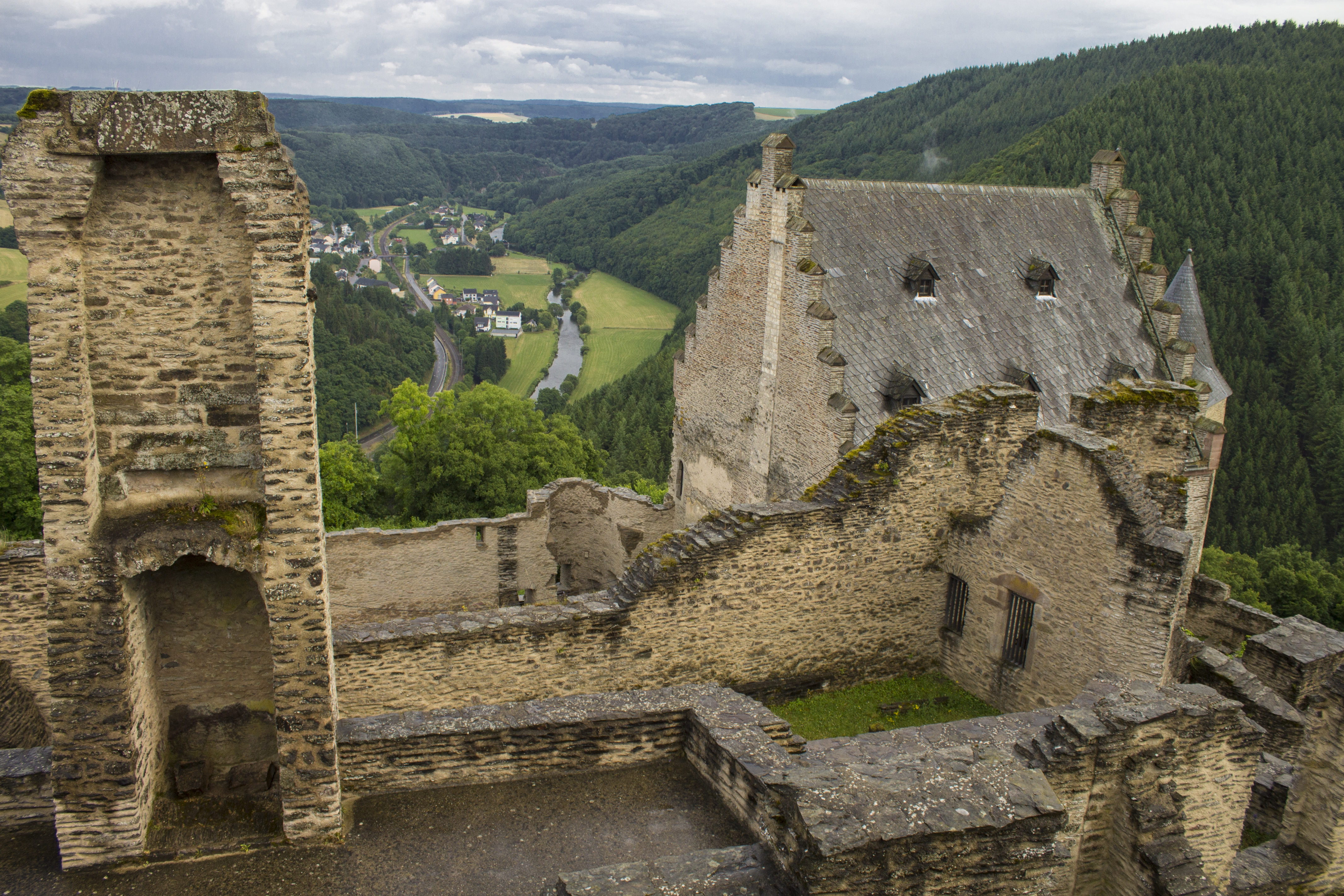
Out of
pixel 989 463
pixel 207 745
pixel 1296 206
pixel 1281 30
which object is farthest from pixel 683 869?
pixel 1281 30

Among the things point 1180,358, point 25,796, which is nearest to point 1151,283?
point 1180,358

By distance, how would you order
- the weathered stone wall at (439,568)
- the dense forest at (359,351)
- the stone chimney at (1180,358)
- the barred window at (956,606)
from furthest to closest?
the dense forest at (359,351)
the stone chimney at (1180,358)
the weathered stone wall at (439,568)
the barred window at (956,606)

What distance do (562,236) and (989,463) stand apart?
165416 millimetres

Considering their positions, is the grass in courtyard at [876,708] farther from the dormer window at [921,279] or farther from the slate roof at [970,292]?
the dormer window at [921,279]

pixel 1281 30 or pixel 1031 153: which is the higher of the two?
pixel 1281 30

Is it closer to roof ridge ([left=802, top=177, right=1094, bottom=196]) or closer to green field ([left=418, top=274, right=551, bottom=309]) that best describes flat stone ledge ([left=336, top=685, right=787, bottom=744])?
roof ridge ([left=802, top=177, right=1094, bottom=196])

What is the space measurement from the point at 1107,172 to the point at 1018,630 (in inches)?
785

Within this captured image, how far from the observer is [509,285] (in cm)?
15338

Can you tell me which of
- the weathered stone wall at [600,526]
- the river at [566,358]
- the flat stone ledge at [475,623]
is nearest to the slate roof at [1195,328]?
the weathered stone wall at [600,526]

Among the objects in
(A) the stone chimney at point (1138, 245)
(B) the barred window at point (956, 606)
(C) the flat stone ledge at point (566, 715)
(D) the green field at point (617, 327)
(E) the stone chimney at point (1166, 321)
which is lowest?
(D) the green field at point (617, 327)

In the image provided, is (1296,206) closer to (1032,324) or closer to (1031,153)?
(1031,153)

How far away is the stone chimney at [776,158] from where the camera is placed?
70.3 feet

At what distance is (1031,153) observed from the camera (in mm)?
90688

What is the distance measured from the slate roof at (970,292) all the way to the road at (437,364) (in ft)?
170
